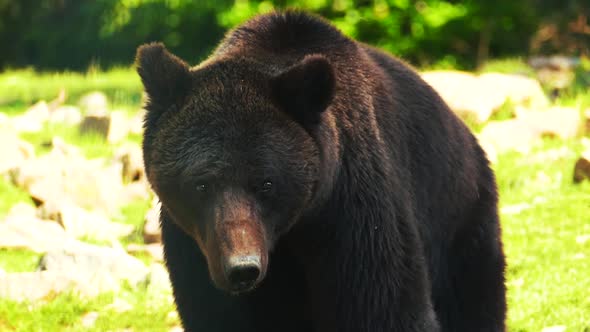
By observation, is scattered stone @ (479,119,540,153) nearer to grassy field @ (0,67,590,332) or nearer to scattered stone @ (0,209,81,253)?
grassy field @ (0,67,590,332)

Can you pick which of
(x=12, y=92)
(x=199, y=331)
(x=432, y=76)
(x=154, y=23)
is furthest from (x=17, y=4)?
(x=199, y=331)

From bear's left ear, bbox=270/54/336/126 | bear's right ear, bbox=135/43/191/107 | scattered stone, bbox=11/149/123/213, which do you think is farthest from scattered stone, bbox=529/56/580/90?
bear's right ear, bbox=135/43/191/107

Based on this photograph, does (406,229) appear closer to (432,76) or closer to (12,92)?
(432,76)

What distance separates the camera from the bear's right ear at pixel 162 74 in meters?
4.16

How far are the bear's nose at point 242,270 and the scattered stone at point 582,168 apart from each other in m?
5.36

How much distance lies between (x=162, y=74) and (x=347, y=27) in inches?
493

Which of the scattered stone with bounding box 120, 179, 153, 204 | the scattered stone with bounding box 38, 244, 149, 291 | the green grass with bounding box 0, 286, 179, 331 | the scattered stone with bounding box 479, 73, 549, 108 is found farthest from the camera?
the scattered stone with bounding box 479, 73, 549, 108

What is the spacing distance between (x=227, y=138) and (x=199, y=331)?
1.00m

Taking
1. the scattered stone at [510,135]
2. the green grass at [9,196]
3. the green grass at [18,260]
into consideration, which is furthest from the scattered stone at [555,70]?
the green grass at [18,260]

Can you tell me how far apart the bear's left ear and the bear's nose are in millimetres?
644

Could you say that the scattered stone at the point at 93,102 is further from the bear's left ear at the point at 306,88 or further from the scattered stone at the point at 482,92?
the bear's left ear at the point at 306,88

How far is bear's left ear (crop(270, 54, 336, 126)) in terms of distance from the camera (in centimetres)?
406

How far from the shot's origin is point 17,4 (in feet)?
69.4

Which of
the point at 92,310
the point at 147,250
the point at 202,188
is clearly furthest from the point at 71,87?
the point at 202,188
